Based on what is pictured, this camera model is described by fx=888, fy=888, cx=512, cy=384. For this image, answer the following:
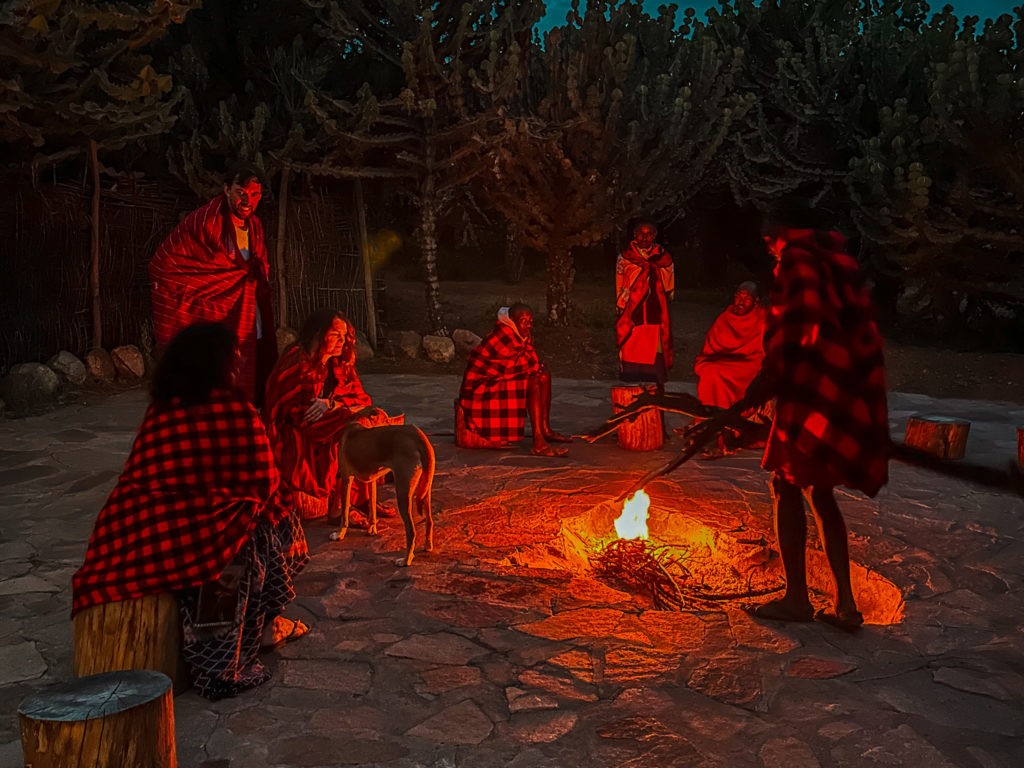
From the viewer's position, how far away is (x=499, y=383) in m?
7.89

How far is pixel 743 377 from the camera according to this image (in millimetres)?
8367

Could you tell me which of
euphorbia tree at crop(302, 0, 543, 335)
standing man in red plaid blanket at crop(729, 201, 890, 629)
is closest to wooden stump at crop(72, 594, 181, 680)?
standing man in red plaid blanket at crop(729, 201, 890, 629)

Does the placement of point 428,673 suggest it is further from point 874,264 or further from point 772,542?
point 874,264

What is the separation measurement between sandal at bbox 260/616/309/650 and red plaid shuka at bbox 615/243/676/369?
5.48m

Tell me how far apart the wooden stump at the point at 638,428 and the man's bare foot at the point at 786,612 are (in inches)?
145

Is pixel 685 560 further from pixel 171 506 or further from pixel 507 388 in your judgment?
pixel 171 506

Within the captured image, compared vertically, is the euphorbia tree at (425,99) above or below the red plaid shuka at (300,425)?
above

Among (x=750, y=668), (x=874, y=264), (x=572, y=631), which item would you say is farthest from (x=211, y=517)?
(x=874, y=264)

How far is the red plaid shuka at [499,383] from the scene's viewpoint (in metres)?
7.84

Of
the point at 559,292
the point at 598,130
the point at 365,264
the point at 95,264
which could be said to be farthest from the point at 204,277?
the point at 559,292

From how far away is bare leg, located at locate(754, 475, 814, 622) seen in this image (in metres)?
4.35

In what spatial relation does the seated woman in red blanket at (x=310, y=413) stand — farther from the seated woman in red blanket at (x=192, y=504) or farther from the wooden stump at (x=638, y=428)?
the wooden stump at (x=638, y=428)

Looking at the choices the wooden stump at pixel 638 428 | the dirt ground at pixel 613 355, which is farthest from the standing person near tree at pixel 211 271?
the dirt ground at pixel 613 355

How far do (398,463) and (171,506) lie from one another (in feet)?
5.65
